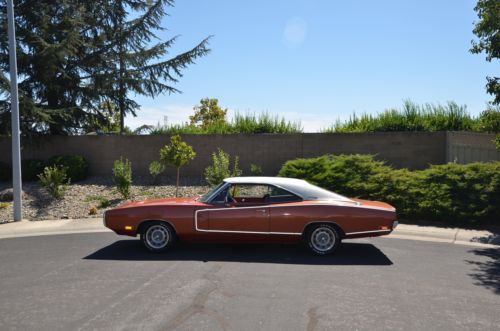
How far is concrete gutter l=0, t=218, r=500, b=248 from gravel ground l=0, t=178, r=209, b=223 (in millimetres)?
951

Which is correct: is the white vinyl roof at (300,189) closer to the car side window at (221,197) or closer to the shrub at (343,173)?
the car side window at (221,197)

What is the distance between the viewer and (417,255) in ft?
27.4

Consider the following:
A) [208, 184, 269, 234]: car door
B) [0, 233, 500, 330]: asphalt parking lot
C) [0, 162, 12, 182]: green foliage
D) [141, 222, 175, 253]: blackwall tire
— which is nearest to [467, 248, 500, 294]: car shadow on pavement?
[0, 233, 500, 330]: asphalt parking lot

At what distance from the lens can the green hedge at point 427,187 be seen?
36.1 feet

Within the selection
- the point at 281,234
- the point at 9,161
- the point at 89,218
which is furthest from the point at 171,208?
the point at 9,161

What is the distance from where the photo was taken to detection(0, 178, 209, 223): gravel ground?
44.8 ft

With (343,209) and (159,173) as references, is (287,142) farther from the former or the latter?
(343,209)

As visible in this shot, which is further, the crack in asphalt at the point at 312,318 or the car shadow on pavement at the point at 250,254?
the car shadow on pavement at the point at 250,254

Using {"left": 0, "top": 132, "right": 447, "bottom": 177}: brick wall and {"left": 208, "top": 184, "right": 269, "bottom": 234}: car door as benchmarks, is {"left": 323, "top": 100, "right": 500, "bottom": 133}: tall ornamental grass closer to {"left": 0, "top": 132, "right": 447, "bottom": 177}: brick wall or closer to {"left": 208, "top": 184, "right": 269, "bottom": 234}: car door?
{"left": 0, "top": 132, "right": 447, "bottom": 177}: brick wall

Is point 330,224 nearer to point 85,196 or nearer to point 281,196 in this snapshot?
point 281,196

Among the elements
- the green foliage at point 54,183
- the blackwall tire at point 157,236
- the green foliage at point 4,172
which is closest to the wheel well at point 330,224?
the blackwall tire at point 157,236

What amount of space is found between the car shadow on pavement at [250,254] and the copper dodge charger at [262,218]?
255 mm

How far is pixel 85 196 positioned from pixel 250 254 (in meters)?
9.39

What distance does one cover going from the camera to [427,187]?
38.6 feet
